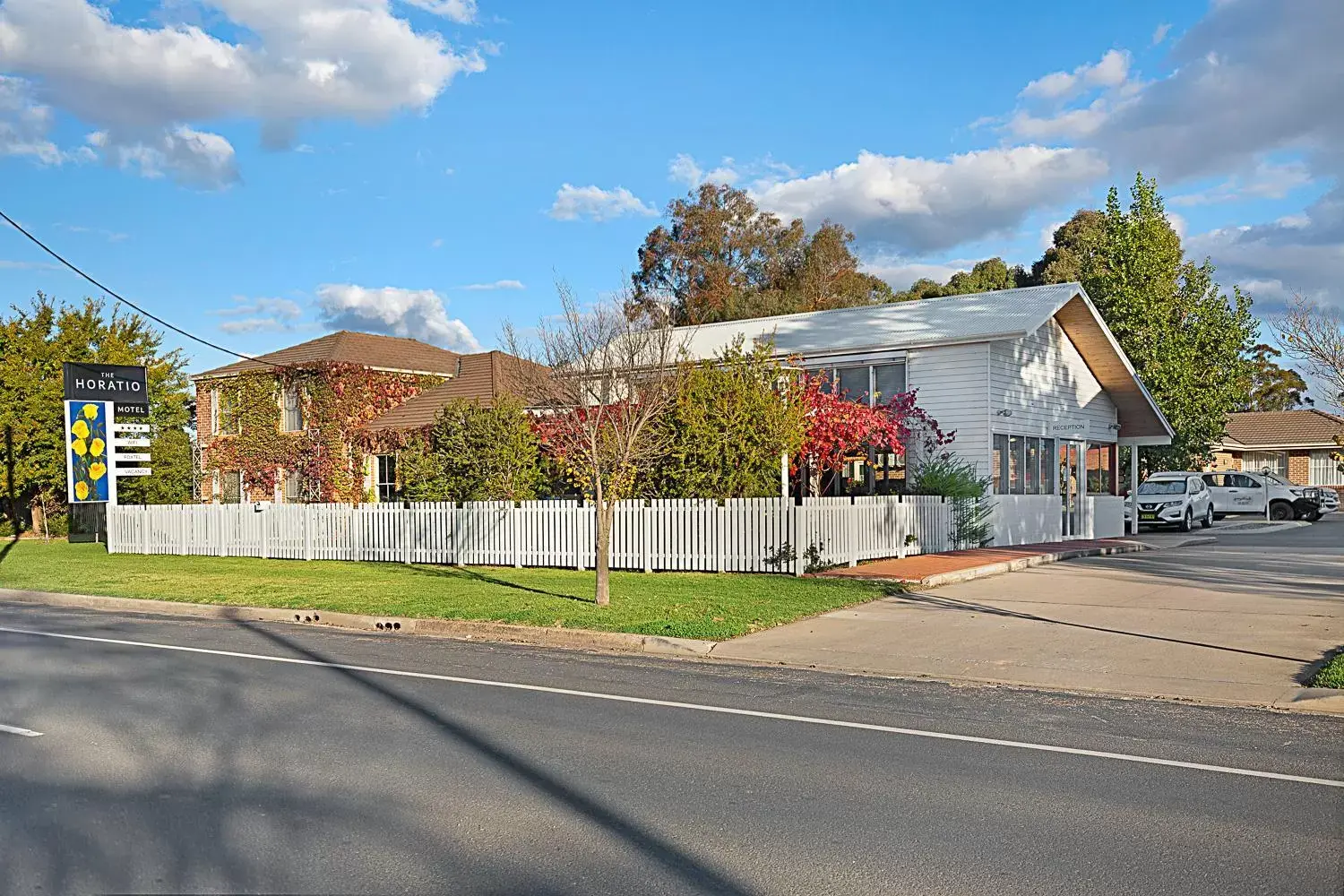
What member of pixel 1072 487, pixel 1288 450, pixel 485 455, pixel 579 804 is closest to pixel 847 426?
pixel 485 455

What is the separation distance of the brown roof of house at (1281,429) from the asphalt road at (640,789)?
5744 centimetres

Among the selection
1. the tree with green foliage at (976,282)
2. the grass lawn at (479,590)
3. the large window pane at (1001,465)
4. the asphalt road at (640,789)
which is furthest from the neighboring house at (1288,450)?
the asphalt road at (640,789)

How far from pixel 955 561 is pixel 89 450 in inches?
866

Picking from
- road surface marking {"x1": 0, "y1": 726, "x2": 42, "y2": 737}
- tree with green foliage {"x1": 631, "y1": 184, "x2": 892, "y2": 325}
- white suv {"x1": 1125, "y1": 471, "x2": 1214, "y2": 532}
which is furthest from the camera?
tree with green foliage {"x1": 631, "y1": 184, "x2": 892, "y2": 325}

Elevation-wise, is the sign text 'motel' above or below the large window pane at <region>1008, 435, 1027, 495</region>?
above

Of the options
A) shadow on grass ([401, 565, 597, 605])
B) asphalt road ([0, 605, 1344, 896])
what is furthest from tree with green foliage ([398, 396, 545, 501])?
asphalt road ([0, 605, 1344, 896])

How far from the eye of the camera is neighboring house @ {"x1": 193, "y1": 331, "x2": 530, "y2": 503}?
3494 centimetres

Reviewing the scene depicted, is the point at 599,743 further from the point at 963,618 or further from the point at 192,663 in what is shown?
the point at 963,618

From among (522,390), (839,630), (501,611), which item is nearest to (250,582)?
(522,390)

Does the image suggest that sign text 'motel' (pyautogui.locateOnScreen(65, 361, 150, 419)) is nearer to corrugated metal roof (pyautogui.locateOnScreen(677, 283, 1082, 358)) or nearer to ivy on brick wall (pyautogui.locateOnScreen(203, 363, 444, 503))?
ivy on brick wall (pyautogui.locateOnScreen(203, 363, 444, 503))

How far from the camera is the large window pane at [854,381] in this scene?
25562 mm

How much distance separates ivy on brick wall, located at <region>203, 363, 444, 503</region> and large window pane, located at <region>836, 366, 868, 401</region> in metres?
15.9

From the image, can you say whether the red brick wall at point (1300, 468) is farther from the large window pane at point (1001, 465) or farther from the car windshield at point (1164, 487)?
the large window pane at point (1001, 465)

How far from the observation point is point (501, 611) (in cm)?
1481
